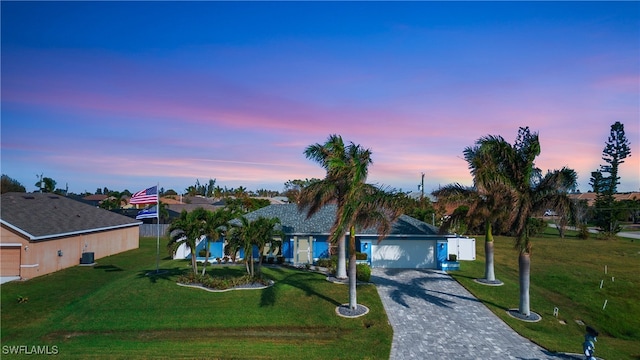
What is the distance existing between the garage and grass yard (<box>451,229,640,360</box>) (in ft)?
107

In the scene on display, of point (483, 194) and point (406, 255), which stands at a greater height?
point (483, 194)

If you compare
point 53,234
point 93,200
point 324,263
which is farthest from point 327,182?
point 93,200

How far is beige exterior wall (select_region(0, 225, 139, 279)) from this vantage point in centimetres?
2694

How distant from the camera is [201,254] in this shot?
Answer: 30000mm

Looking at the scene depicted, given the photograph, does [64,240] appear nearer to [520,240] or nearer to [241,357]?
[241,357]

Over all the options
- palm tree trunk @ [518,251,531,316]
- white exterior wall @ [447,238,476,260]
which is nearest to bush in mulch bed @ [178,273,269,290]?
palm tree trunk @ [518,251,531,316]

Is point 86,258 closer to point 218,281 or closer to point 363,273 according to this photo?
point 218,281

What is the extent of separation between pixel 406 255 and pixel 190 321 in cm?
1750

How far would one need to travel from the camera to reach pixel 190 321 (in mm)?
17750

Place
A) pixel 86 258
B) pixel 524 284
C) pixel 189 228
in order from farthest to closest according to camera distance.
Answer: pixel 86 258, pixel 189 228, pixel 524 284

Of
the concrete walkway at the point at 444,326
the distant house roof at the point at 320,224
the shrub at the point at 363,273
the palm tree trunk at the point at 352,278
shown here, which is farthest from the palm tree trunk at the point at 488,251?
the palm tree trunk at the point at 352,278

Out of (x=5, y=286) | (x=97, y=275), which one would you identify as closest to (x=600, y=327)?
(x=97, y=275)

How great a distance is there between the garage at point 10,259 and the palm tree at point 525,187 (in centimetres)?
3376

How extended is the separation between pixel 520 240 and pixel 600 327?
21.4ft
